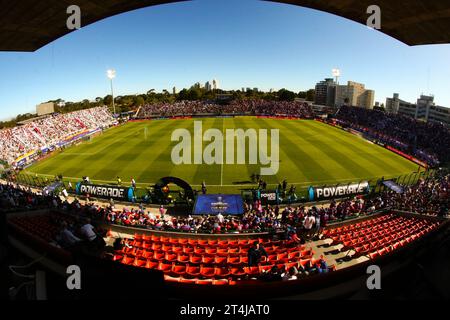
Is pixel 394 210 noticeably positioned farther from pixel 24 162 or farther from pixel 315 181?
pixel 24 162

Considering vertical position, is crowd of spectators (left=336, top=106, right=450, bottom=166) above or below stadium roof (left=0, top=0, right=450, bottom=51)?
below

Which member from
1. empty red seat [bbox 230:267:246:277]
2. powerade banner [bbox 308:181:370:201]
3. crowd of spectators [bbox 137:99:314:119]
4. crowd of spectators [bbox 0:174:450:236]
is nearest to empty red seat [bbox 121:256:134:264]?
empty red seat [bbox 230:267:246:277]

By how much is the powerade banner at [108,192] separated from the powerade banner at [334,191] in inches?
567

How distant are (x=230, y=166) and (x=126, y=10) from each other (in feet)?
69.8

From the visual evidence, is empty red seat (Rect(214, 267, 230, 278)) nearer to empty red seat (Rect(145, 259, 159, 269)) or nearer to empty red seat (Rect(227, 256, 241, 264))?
empty red seat (Rect(227, 256, 241, 264))

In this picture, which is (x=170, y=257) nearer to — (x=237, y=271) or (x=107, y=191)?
(x=237, y=271)

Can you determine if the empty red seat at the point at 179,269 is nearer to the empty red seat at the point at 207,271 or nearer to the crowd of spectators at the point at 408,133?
the empty red seat at the point at 207,271

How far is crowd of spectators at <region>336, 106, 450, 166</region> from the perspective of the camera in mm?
35281

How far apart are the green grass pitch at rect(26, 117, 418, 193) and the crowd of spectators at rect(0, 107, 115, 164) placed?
7905 mm

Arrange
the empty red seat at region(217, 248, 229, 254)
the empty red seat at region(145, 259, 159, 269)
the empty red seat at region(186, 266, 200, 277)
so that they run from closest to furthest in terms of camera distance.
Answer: the empty red seat at region(186, 266, 200, 277) < the empty red seat at region(145, 259, 159, 269) < the empty red seat at region(217, 248, 229, 254)

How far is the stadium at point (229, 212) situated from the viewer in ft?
16.0

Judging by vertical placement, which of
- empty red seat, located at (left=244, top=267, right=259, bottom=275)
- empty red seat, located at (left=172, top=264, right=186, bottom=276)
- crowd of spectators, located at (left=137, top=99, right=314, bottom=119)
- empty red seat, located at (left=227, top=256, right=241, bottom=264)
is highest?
crowd of spectators, located at (left=137, top=99, right=314, bottom=119)

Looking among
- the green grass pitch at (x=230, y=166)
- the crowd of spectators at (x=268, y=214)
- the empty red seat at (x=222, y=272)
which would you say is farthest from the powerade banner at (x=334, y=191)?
the empty red seat at (x=222, y=272)

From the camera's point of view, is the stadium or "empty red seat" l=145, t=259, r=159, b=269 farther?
"empty red seat" l=145, t=259, r=159, b=269
